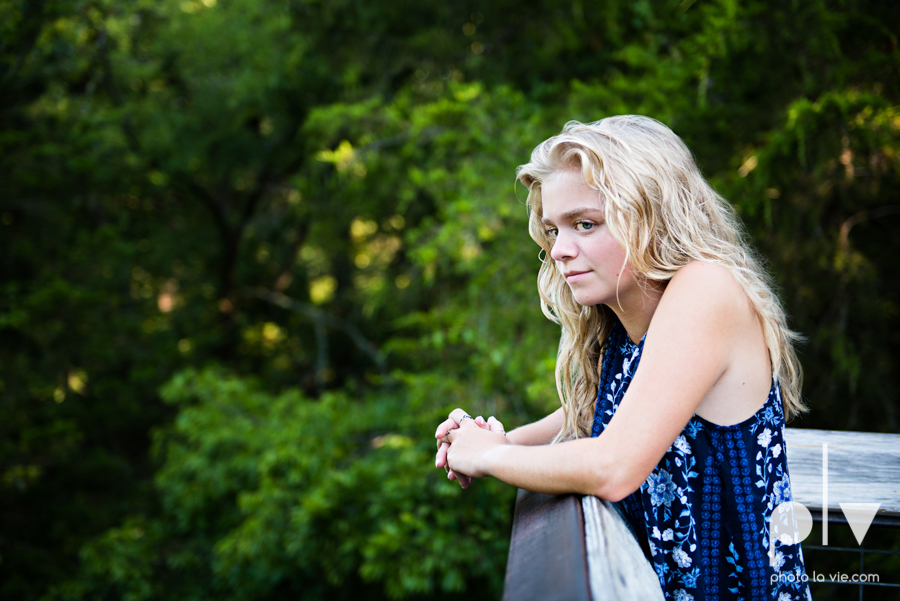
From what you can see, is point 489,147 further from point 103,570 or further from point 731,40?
point 103,570

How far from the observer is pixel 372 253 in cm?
991

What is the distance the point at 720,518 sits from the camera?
1102 millimetres

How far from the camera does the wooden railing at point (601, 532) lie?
688 millimetres

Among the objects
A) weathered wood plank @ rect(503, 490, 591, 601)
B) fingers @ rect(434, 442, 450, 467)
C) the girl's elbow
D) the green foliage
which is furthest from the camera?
the green foliage

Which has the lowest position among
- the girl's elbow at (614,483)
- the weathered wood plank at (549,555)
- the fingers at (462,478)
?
the fingers at (462,478)

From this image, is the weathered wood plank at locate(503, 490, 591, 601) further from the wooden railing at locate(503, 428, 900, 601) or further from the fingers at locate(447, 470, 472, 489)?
the fingers at locate(447, 470, 472, 489)

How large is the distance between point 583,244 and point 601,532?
525mm

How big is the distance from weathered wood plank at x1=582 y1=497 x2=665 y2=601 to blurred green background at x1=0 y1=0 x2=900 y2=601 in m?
2.13

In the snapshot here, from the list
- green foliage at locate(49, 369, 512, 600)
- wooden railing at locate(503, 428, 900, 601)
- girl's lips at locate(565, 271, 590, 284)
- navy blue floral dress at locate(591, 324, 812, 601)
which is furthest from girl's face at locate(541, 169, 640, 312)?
green foliage at locate(49, 369, 512, 600)

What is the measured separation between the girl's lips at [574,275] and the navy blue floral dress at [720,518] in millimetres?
314

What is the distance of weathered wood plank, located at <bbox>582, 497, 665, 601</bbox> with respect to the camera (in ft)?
2.23

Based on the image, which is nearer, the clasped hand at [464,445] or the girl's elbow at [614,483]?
the girl's elbow at [614,483]

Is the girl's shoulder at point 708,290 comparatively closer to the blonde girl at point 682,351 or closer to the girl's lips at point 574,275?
the blonde girl at point 682,351

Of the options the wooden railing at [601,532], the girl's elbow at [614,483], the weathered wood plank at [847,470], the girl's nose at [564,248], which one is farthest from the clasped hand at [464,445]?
the weathered wood plank at [847,470]
